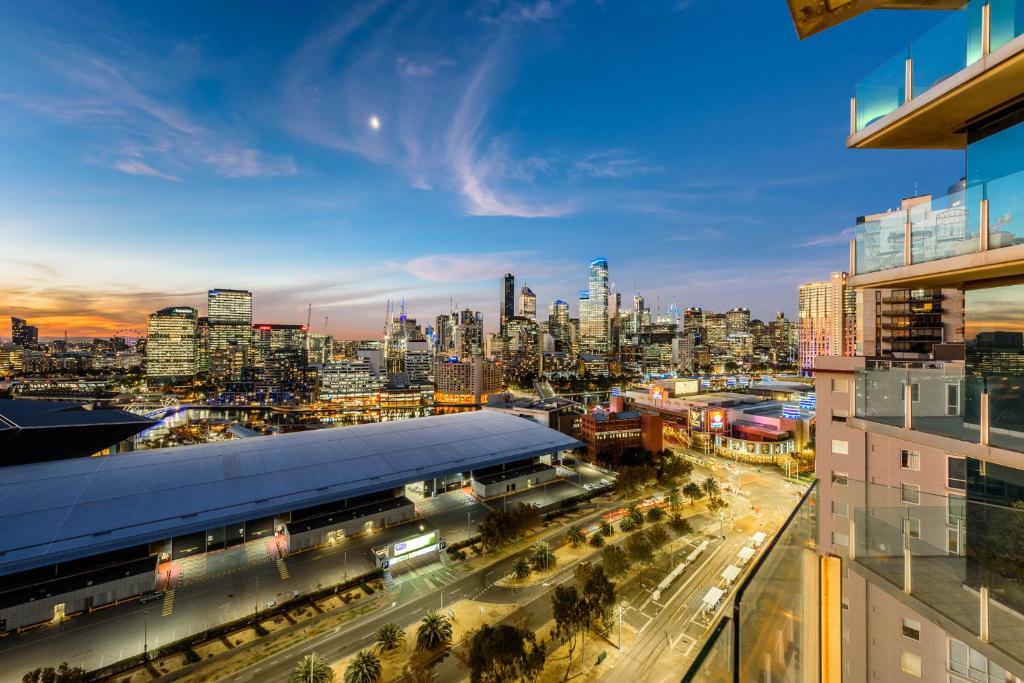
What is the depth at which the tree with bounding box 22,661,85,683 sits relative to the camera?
11898 millimetres

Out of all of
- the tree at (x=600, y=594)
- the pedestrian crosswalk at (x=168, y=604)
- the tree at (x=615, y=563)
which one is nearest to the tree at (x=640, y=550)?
the tree at (x=615, y=563)

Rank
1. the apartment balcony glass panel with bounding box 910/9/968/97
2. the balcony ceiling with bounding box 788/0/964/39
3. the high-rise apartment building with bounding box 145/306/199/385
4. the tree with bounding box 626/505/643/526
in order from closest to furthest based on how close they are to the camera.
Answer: the apartment balcony glass panel with bounding box 910/9/968/97 < the balcony ceiling with bounding box 788/0/964/39 < the tree with bounding box 626/505/643/526 < the high-rise apartment building with bounding box 145/306/199/385

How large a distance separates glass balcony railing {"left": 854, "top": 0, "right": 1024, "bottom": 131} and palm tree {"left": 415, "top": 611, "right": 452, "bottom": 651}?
53.8 feet

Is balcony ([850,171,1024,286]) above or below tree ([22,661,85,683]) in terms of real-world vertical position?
above

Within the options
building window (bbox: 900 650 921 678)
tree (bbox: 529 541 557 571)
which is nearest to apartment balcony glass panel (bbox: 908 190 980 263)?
building window (bbox: 900 650 921 678)

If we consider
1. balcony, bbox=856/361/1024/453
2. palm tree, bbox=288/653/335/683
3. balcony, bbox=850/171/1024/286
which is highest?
balcony, bbox=850/171/1024/286

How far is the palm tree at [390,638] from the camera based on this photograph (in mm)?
13781

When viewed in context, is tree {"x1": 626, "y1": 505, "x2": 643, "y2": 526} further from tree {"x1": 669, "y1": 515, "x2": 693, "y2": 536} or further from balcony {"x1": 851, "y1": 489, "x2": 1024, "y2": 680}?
balcony {"x1": 851, "y1": 489, "x2": 1024, "y2": 680}

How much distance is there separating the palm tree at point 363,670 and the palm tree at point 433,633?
157cm

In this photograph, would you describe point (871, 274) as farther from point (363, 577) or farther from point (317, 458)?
point (317, 458)

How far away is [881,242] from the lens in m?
3.86

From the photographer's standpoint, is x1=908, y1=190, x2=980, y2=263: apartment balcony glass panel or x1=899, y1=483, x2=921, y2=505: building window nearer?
x1=899, y1=483, x2=921, y2=505: building window

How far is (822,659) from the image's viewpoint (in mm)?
2438

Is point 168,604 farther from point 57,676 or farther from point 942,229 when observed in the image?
point 942,229
